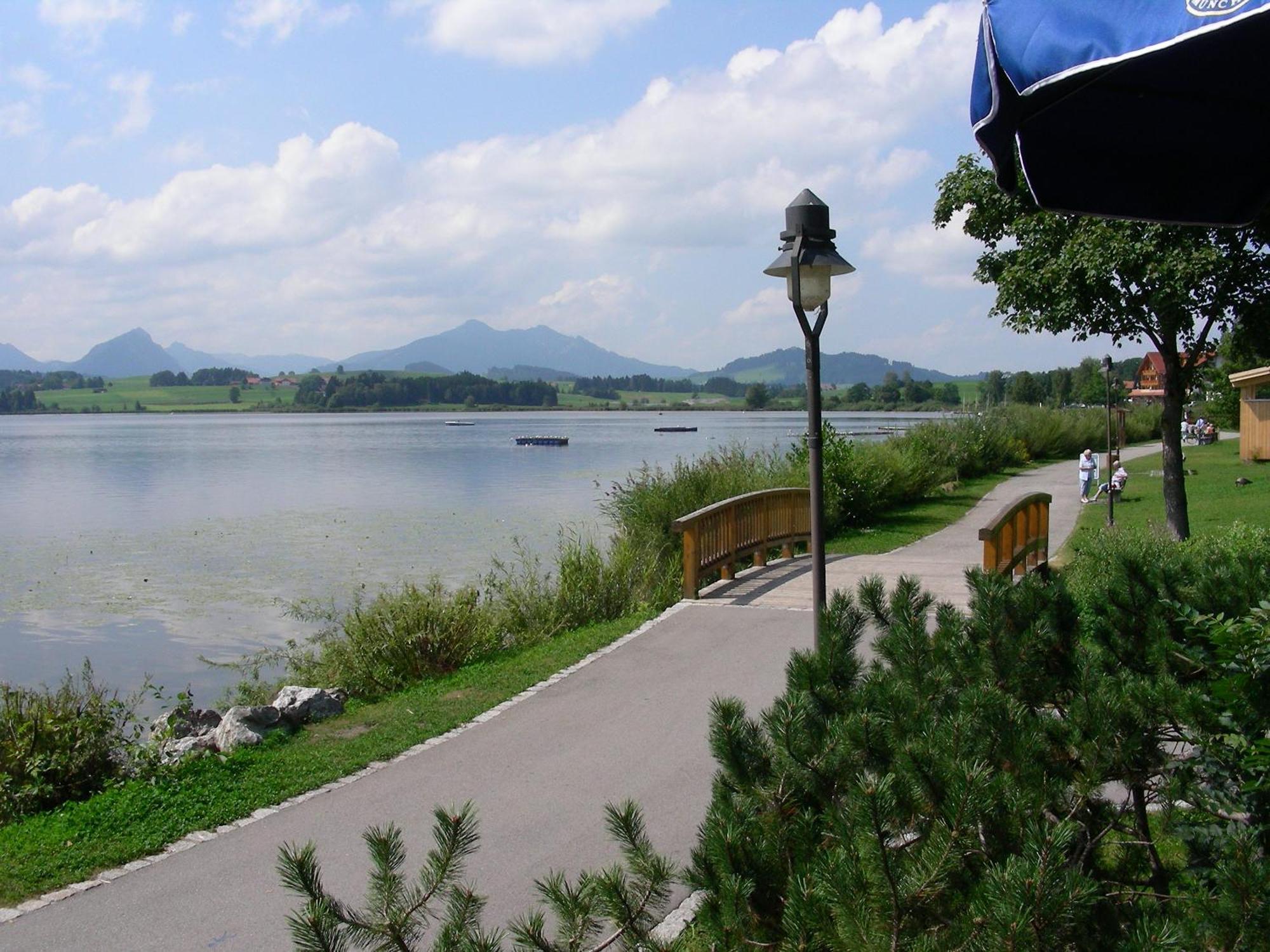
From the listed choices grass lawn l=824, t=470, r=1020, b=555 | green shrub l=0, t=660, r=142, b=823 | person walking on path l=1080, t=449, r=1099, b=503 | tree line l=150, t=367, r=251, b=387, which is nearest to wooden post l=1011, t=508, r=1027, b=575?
grass lawn l=824, t=470, r=1020, b=555

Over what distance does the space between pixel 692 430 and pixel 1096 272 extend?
328 ft

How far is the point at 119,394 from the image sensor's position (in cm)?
17812

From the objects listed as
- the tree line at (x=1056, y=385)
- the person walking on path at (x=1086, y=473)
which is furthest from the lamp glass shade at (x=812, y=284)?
the tree line at (x=1056, y=385)

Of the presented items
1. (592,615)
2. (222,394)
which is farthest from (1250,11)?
(222,394)

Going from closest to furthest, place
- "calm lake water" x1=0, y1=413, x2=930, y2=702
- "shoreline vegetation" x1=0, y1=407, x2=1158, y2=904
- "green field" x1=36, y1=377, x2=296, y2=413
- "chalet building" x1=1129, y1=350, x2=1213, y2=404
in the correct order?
1. "shoreline vegetation" x1=0, y1=407, x2=1158, y2=904
2. "calm lake water" x1=0, y1=413, x2=930, y2=702
3. "chalet building" x1=1129, y1=350, x2=1213, y2=404
4. "green field" x1=36, y1=377, x2=296, y2=413

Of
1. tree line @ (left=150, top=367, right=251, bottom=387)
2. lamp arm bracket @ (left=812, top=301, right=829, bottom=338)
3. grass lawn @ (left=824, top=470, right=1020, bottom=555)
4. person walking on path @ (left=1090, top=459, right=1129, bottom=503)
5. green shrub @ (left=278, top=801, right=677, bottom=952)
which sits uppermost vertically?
tree line @ (left=150, top=367, right=251, bottom=387)

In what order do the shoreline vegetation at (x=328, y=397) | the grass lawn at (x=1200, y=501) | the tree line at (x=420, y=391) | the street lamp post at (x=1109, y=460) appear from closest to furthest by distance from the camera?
the grass lawn at (x=1200, y=501) → the street lamp post at (x=1109, y=460) → the shoreline vegetation at (x=328, y=397) → the tree line at (x=420, y=391)

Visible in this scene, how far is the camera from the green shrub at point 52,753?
754 centimetres

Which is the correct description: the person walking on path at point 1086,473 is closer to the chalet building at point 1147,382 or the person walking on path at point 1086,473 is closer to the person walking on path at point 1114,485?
the person walking on path at point 1114,485

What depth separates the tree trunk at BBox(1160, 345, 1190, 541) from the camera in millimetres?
15023

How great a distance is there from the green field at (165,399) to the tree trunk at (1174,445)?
154141 mm

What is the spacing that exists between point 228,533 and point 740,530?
58.9 feet

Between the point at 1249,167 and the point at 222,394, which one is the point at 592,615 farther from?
the point at 222,394

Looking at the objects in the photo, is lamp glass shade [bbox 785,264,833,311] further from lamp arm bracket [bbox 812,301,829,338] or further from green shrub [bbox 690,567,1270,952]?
green shrub [bbox 690,567,1270,952]
